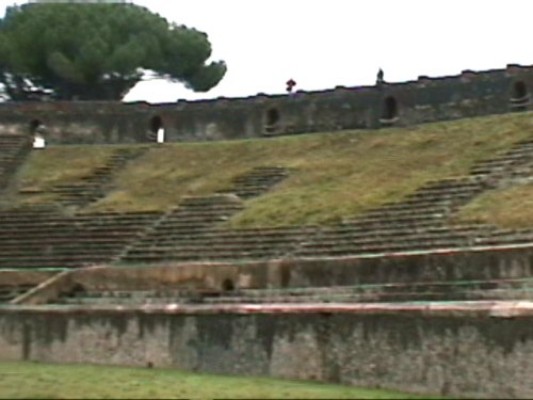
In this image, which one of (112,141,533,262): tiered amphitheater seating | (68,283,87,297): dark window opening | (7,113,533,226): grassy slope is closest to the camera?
→ (112,141,533,262): tiered amphitheater seating

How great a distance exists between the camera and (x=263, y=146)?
26.7m

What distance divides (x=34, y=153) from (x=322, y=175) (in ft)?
31.1

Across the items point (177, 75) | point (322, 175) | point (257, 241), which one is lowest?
point (257, 241)

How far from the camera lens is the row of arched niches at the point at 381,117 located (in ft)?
80.9

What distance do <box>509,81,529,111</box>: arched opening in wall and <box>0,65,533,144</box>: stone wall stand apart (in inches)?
0.9

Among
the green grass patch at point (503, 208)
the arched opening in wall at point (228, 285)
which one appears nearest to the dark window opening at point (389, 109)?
the green grass patch at point (503, 208)

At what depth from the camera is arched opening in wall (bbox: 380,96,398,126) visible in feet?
87.2

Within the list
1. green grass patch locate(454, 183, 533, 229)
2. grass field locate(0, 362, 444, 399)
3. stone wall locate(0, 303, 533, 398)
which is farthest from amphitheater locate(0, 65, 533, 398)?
grass field locate(0, 362, 444, 399)

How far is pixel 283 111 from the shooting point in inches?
1122

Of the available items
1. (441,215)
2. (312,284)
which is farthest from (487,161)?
(312,284)

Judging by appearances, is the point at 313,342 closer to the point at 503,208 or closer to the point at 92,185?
the point at 503,208

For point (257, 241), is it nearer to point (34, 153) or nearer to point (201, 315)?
point (201, 315)

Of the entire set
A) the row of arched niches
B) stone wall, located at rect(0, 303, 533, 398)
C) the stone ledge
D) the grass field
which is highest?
the row of arched niches

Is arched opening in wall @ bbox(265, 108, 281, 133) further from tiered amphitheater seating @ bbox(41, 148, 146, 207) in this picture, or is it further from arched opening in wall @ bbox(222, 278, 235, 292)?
arched opening in wall @ bbox(222, 278, 235, 292)
